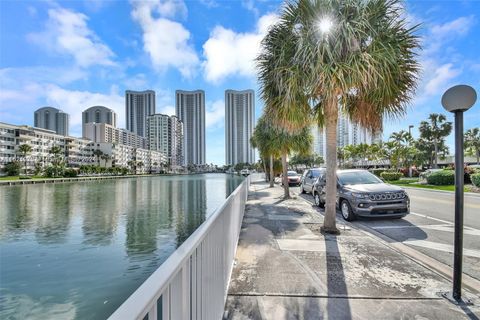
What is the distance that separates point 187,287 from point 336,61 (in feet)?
20.2

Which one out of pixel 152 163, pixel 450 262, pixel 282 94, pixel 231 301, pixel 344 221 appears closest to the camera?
pixel 231 301

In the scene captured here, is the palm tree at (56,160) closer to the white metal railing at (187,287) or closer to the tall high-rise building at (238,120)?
the tall high-rise building at (238,120)

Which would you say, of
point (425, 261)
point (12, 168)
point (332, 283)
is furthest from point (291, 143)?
point (12, 168)

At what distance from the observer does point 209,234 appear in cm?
277

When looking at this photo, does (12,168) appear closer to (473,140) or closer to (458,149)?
(458,149)

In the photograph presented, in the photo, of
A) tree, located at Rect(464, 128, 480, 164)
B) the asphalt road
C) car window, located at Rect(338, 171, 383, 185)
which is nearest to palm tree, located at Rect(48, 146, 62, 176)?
car window, located at Rect(338, 171, 383, 185)

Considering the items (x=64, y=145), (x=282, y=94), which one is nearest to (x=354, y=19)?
(x=282, y=94)

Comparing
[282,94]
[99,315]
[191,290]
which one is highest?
[282,94]

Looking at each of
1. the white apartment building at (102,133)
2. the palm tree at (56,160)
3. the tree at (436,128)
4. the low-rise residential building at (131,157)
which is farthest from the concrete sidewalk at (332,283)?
the white apartment building at (102,133)

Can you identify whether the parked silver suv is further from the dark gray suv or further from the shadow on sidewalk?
the dark gray suv

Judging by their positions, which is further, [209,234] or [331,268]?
[331,268]

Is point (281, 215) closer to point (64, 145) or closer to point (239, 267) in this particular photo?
point (239, 267)

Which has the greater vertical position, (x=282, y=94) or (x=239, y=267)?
(x=282, y=94)

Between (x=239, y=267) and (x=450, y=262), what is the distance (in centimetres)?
399
